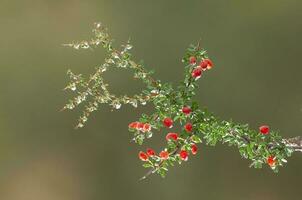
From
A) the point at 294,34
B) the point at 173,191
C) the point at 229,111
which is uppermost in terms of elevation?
the point at 294,34

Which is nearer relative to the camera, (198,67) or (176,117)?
(176,117)

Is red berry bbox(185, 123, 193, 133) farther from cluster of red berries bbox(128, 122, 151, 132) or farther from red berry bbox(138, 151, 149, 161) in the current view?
red berry bbox(138, 151, 149, 161)

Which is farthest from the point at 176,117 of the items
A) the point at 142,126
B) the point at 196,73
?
the point at 196,73

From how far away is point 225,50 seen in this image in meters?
7.52

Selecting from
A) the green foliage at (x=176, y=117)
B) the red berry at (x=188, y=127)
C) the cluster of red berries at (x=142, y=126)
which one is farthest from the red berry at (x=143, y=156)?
the red berry at (x=188, y=127)

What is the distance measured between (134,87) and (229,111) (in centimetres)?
165

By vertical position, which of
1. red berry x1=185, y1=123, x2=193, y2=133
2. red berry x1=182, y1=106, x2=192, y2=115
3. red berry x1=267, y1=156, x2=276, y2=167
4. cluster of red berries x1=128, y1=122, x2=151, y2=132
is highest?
red berry x1=182, y1=106, x2=192, y2=115

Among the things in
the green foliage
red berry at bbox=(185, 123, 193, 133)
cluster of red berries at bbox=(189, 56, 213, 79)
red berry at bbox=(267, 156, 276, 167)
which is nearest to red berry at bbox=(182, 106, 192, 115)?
the green foliage

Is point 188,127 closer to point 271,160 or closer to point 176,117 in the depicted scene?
point 176,117

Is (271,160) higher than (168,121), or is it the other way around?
(168,121)

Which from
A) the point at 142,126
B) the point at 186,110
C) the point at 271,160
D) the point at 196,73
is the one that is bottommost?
the point at 271,160

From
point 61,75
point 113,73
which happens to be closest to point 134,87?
point 113,73

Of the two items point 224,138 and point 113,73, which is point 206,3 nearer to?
point 113,73

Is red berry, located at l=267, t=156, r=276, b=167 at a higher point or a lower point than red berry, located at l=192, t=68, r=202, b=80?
lower
